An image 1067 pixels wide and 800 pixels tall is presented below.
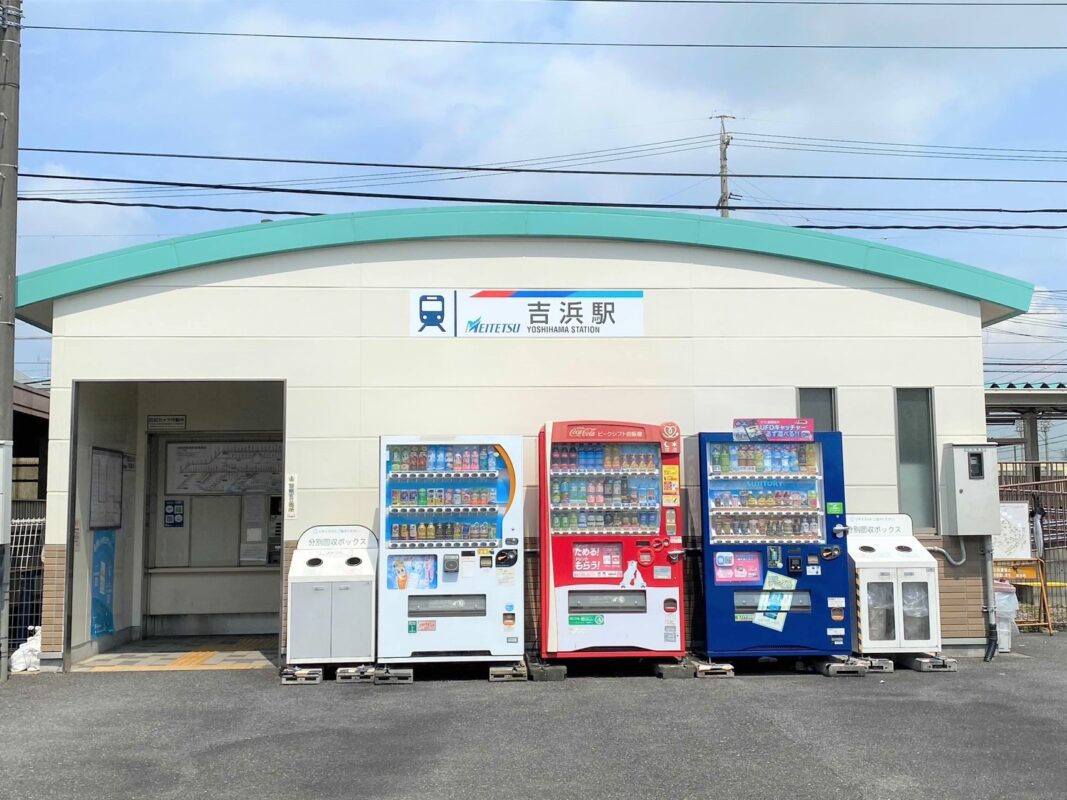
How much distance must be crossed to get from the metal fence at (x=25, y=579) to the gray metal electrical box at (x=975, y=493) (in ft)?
30.6

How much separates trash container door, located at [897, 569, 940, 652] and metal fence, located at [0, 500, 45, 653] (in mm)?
8528

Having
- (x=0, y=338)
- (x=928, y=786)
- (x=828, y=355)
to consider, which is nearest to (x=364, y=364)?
(x=0, y=338)

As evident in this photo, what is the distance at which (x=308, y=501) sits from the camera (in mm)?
9664

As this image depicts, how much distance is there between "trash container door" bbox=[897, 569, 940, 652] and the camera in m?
9.22

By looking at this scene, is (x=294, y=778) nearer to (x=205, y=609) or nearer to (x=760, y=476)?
(x=760, y=476)

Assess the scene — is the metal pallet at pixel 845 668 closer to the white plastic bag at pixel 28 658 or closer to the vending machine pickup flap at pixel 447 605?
the vending machine pickup flap at pixel 447 605

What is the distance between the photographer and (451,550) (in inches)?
349

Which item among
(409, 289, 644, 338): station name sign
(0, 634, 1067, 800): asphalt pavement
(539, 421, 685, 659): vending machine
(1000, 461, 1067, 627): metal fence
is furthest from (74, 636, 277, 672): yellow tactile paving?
(1000, 461, 1067, 627): metal fence

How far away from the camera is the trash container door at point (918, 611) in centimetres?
922

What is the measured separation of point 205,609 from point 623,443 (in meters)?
5.92

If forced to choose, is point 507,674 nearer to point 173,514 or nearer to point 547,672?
point 547,672

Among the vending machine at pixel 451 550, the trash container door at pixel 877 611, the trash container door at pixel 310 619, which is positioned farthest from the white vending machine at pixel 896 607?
the trash container door at pixel 310 619

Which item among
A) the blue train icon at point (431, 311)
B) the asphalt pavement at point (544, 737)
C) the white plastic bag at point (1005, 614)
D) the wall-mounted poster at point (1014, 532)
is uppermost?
the blue train icon at point (431, 311)

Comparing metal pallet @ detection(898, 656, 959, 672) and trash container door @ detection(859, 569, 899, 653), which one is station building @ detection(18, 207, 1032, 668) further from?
trash container door @ detection(859, 569, 899, 653)
